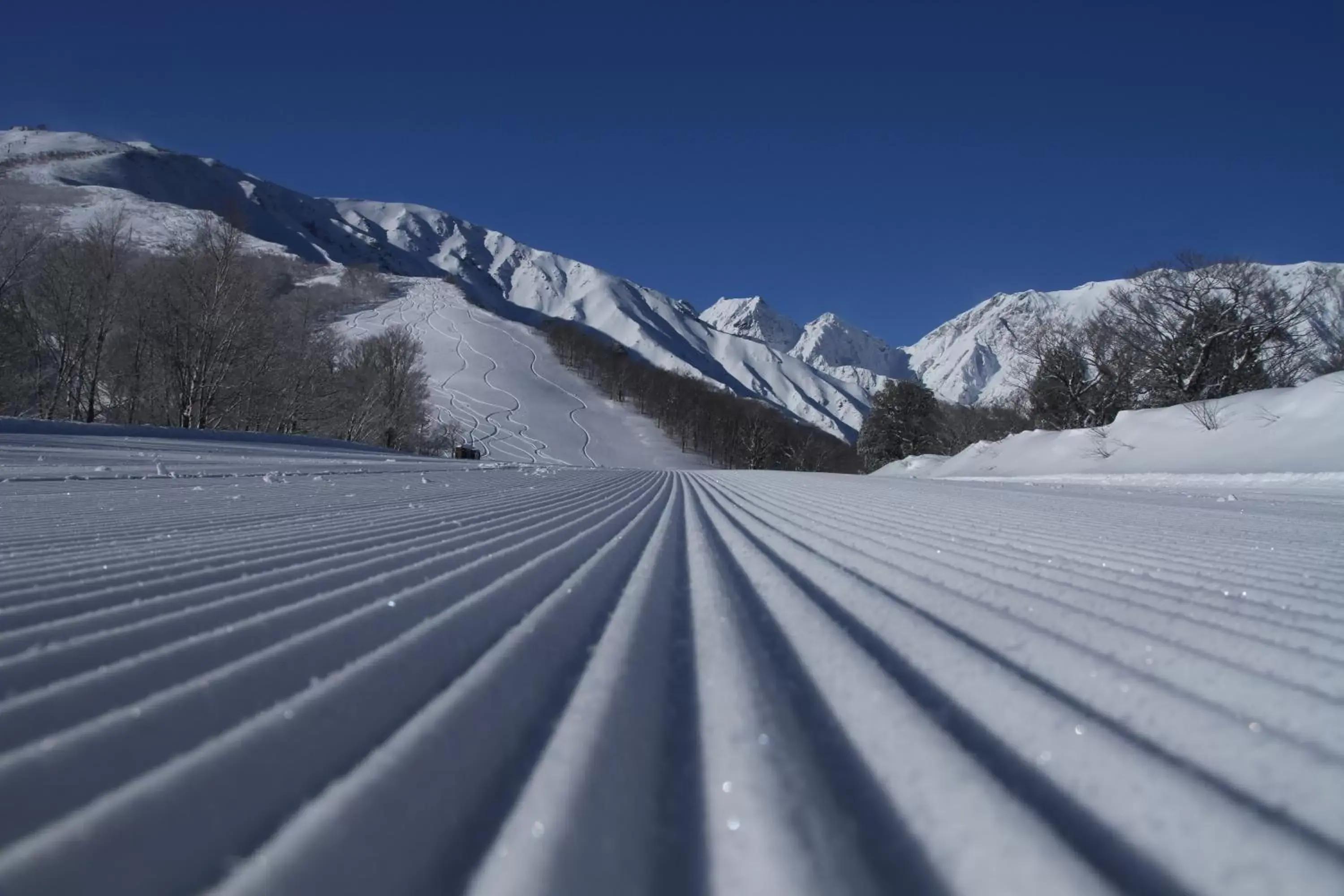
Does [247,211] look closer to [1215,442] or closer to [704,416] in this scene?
[704,416]

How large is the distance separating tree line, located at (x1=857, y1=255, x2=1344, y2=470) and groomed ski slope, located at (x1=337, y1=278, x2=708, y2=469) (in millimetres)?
20057

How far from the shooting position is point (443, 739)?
0.79 m

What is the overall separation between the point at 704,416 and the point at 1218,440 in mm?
42023

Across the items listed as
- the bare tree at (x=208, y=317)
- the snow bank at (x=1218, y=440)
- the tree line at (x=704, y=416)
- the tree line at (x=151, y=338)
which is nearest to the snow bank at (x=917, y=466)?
the snow bank at (x=1218, y=440)

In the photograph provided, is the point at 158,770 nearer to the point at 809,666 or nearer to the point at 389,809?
the point at 389,809

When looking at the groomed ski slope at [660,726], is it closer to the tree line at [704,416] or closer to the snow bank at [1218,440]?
the snow bank at [1218,440]

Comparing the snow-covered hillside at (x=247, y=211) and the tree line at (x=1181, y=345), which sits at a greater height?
the snow-covered hillside at (x=247, y=211)

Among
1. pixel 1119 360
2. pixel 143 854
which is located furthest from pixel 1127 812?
pixel 1119 360

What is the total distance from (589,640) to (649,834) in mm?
587

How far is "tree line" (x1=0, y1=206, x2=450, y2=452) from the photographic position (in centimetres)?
1986

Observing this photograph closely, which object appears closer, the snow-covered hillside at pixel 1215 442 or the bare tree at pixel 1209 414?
the snow-covered hillside at pixel 1215 442

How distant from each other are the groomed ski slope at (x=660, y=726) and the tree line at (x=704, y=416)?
44270 millimetres

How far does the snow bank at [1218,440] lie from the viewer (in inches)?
379

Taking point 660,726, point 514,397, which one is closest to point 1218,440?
point 660,726
